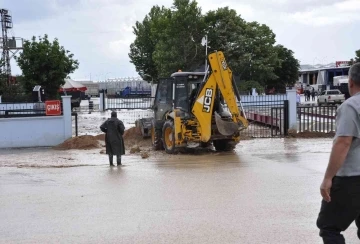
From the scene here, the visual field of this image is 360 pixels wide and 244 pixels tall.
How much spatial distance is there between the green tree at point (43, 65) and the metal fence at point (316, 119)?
80.6ft

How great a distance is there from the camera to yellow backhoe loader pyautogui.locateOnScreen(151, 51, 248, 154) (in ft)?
51.4

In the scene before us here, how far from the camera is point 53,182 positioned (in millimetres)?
11602

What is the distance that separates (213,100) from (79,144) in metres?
6.35

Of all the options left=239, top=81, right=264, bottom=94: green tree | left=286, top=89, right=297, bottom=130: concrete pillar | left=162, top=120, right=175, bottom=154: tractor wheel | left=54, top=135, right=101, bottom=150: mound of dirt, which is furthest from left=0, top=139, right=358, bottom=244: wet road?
left=239, top=81, right=264, bottom=94: green tree

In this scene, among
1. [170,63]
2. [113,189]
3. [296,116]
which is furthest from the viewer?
[170,63]

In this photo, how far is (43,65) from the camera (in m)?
42.2

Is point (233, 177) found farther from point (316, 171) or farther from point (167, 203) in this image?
point (167, 203)

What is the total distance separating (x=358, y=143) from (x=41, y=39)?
41893 millimetres

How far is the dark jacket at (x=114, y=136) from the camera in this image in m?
14.4

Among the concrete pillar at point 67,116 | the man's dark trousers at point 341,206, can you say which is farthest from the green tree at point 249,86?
the man's dark trousers at point 341,206

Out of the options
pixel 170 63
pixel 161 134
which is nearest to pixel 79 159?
pixel 161 134

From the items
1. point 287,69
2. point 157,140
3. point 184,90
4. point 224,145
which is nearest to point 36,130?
point 157,140

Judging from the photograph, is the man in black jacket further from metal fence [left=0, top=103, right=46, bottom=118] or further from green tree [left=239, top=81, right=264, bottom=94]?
green tree [left=239, top=81, right=264, bottom=94]

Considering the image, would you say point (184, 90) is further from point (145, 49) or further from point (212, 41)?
point (145, 49)
